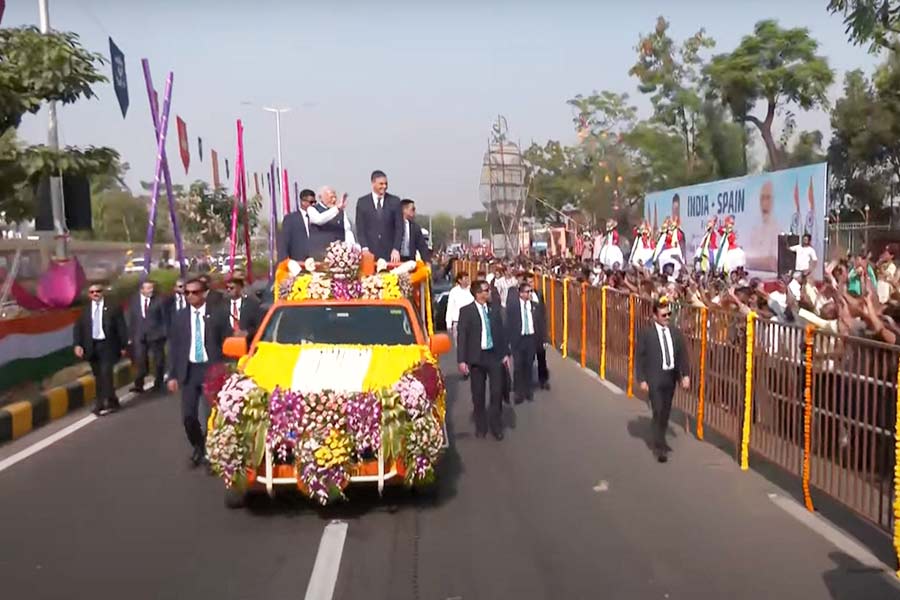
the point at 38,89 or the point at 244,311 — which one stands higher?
the point at 38,89

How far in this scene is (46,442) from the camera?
37.2 ft

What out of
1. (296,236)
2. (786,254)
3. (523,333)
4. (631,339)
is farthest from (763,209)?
(296,236)

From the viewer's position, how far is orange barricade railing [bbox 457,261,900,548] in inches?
264

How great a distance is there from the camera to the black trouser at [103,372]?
13.0 metres

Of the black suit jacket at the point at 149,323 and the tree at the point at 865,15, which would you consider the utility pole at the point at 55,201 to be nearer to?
the black suit jacket at the point at 149,323

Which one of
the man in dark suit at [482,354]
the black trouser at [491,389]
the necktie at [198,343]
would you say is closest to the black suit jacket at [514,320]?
the man in dark suit at [482,354]

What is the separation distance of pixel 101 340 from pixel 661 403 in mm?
7424

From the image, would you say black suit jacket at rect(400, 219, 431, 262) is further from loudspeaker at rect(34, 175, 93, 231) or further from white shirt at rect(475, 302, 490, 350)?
loudspeaker at rect(34, 175, 93, 231)

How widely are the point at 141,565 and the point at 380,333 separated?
3050 mm

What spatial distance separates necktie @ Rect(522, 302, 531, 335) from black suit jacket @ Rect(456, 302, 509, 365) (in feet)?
7.87

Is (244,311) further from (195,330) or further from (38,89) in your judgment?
(38,89)

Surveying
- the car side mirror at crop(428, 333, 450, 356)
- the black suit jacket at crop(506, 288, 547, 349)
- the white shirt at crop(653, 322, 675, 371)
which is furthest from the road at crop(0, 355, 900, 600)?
the black suit jacket at crop(506, 288, 547, 349)

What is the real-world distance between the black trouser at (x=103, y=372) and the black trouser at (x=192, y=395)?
3.94 meters

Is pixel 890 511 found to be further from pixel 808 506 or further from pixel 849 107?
pixel 849 107
